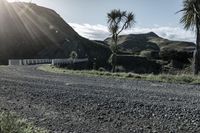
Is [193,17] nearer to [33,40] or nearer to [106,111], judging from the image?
[106,111]

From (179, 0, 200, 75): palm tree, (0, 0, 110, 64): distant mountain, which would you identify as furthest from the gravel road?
(0, 0, 110, 64): distant mountain

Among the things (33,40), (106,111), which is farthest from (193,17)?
(33,40)

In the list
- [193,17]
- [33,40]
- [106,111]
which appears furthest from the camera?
[33,40]

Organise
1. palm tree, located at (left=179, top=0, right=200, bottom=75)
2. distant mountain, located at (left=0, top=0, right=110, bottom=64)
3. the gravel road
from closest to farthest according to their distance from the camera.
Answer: the gravel road → palm tree, located at (left=179, top=0, right=200, bottom=75) → distant mountain, located at (left=0, top=0, right=110, bottom=64)

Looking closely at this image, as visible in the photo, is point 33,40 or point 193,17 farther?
point 33,40

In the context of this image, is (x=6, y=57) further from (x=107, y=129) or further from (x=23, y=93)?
(x=107, y=129)

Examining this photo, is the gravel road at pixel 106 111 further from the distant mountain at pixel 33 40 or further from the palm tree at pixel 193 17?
the distant mountain at pixel 33 40

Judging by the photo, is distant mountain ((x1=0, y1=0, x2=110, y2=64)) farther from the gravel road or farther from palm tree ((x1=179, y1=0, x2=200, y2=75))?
the gravel road

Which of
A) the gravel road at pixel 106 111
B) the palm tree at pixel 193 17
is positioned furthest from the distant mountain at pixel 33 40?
the gravel road at pixel 106 111

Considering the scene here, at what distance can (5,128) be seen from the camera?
6473 millimetres

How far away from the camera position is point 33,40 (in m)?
112

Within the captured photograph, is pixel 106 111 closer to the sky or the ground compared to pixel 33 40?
closer to the ground

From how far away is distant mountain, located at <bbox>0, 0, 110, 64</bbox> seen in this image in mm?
101188

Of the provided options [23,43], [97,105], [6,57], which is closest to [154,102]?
[97,105]
